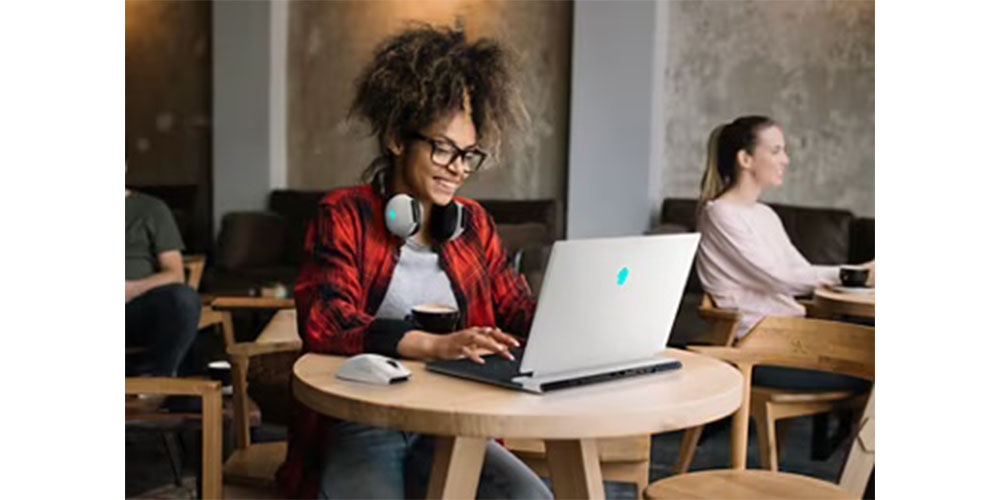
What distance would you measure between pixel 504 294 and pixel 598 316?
64 cm

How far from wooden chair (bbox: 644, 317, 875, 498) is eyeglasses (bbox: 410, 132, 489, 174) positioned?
611 millimetres

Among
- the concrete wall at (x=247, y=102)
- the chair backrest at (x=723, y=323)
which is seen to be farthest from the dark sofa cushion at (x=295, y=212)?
the chair backrest at (x=723, y=323)

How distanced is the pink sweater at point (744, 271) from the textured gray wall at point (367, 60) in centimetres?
215

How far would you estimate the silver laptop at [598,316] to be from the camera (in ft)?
5.82

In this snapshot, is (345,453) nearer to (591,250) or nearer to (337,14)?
(591,250)

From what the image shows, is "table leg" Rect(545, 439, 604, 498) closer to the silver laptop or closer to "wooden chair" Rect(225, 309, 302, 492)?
the silver laptop

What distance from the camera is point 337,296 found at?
2.22m

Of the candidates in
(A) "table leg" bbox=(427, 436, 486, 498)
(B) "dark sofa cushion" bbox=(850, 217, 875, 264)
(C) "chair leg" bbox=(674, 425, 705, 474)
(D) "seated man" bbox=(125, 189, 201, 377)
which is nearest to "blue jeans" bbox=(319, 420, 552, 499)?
(A) "table leg" bbox=(427, 436, 486, 498)

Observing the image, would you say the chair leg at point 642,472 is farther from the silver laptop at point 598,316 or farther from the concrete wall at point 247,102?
the concrete wall at point 247,102

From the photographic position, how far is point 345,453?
2184mm

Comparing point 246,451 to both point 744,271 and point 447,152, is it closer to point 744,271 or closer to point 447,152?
point 447,152

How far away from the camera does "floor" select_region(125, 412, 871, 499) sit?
376cm

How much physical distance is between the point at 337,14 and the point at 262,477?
5054mm
